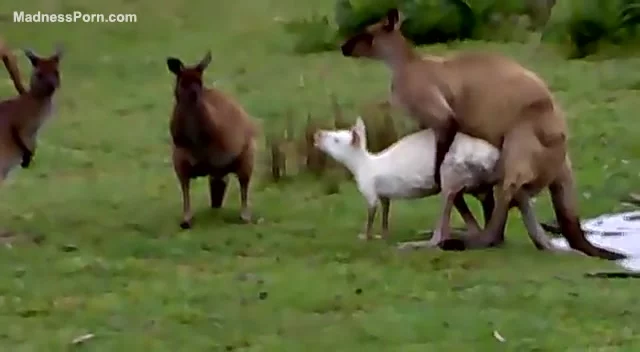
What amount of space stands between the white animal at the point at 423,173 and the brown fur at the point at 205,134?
0.61 m

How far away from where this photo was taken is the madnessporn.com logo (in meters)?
17.8

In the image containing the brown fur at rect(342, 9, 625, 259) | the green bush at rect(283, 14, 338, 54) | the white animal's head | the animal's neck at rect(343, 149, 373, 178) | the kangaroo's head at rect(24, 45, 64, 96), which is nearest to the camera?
the brown fur at rect(342, 9, 625, 259)

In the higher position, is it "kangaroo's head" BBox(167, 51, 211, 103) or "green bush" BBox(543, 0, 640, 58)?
"kangaroo's head" BBox(167, 51, 211, 103)

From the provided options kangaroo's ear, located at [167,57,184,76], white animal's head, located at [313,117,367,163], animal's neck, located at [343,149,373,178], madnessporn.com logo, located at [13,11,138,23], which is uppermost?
kangaroo's ear, located at [167,57,184,76]

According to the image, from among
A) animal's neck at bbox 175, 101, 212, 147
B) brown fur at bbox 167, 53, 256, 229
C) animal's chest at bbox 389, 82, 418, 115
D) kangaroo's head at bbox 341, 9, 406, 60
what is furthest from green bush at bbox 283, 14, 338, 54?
animal's chest at bbox 389, 82, 418, 115

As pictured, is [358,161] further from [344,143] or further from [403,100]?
[403,100]

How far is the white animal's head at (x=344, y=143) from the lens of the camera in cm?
828

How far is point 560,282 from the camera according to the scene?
6.78 meters

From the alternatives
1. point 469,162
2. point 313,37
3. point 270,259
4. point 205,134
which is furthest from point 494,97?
point 313,37

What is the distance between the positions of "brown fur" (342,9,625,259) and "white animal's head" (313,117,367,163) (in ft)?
1.19

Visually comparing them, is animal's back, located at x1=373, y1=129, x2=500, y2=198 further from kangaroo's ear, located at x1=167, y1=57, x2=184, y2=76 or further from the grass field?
kangaroo's ear, located at x1=167, y1=57, x2=184, y2=76

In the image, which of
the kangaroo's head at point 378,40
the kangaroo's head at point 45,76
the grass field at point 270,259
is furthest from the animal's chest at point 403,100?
the kangaroo's head at point 45,76

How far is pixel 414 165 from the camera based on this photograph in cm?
792

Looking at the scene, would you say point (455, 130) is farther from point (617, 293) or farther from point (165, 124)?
point (165, 124)
